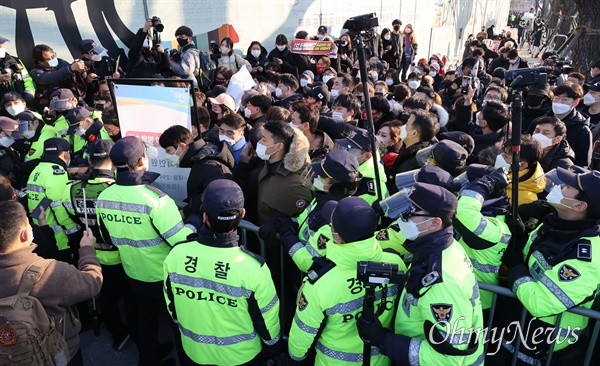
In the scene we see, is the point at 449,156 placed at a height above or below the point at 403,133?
above

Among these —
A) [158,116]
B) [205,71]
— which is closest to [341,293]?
[158,116]

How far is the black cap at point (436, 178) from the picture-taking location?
8.98ft

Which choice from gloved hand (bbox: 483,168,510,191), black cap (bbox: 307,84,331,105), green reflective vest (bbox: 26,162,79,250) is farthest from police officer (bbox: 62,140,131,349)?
black cap (bbox: 307,84,331,105)

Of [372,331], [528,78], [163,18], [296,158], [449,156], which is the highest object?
[528,78]

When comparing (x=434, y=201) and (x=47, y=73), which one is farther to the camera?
(x=47, y=73)

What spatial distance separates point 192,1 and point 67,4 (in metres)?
2.77

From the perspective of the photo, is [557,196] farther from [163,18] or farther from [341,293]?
[163,18]

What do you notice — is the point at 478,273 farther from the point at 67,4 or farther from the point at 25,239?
the point at 67,4

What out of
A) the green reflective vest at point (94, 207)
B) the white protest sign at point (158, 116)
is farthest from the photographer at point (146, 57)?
the green reflective vest at point (94, 207)

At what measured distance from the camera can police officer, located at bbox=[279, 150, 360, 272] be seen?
298 cm

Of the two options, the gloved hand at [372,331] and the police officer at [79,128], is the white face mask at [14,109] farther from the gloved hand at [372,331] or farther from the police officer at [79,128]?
the gloved hand at [372,331]

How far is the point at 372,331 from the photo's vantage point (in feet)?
7.41

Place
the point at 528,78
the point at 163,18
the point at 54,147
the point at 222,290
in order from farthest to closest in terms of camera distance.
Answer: the point at 163,18, the point at 54,147, the point at 528,78, the point at 222,290

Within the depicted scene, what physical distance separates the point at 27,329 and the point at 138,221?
99 centimetres
